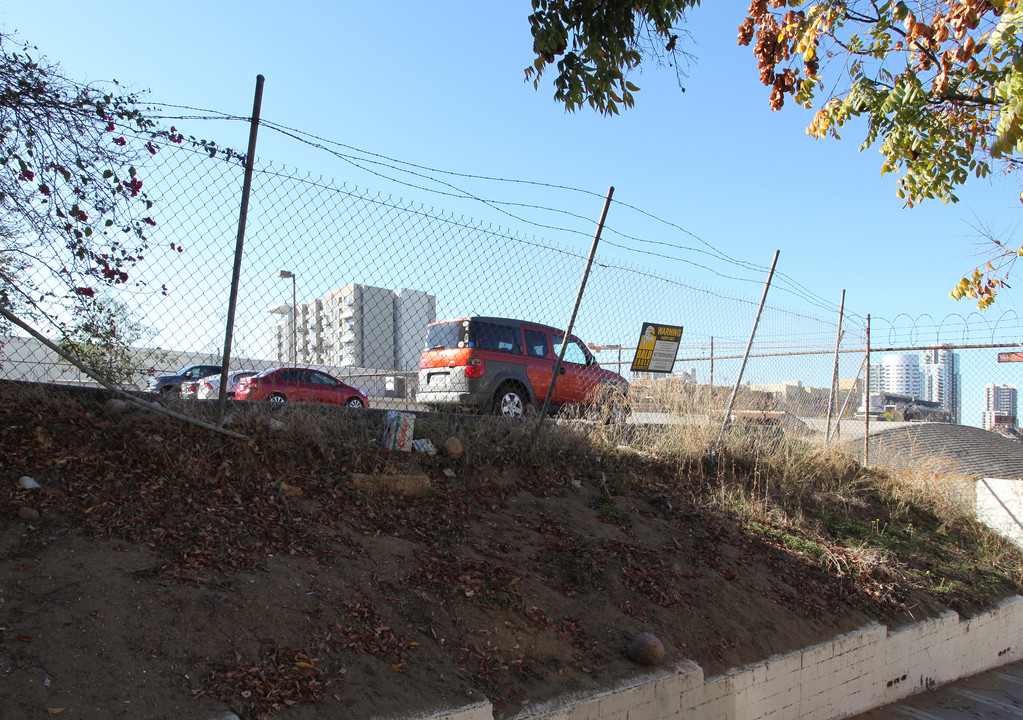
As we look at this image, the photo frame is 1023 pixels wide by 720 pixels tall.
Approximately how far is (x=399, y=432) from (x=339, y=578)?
178cm

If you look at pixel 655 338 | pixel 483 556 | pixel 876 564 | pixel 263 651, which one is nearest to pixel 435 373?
pixel 655 338

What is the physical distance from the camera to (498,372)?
28.1 ft

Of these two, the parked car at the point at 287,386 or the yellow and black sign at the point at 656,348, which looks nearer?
the parked car at the point at 287,386

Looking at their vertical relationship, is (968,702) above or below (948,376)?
below

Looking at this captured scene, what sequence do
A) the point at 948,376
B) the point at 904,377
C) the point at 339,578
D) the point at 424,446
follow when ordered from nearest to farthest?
the point at 339,578 → the point at 424,446 → the point at 948,376 → the point at 904,377

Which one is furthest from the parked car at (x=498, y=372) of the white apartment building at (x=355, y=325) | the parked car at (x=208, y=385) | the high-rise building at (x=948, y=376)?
the high-rise building at (x=948, y=376)

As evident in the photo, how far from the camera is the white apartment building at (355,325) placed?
547 centimetres

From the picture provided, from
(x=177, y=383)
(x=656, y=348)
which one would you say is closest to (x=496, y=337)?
(x=656, y=348)

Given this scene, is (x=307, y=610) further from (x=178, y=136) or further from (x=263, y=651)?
(x=178, y=136)

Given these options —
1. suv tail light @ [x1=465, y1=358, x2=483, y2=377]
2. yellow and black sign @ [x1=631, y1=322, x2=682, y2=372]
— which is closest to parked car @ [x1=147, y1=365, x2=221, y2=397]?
suv tail light @ [x1=465, y1=358, x2=483, y2=377]

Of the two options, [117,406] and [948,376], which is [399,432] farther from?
[948,376]

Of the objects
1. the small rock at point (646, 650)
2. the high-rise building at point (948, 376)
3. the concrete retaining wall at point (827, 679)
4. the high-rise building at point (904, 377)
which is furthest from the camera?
the high-rise building at point (904, 377)

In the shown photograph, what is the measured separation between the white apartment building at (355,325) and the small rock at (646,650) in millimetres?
3186

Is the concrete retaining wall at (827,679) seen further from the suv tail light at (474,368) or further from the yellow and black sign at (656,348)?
the suv tail light at (474,368)
